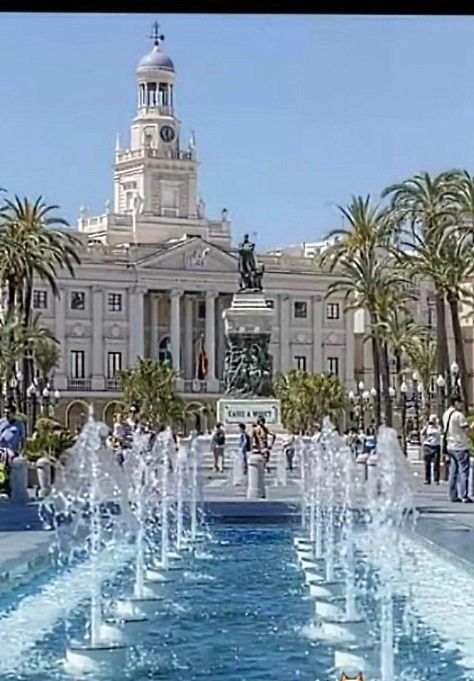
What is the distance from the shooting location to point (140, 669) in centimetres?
561

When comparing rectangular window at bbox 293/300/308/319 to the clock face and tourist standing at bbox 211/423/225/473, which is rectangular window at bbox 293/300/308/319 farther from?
tourist standing at bbox 211/423/225/473

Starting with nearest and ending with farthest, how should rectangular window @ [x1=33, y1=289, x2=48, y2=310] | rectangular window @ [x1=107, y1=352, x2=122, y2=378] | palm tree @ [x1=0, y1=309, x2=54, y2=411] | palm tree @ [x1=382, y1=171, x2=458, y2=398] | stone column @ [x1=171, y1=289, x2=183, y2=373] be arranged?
1. palm tree @ [x1=382, y1=171, x2=458, y2=398]
2. palm tree @ [x1=0, y1=309, x2=54, y2=411]
3. rectangular window @ [x1=33, y1=289, x2=48, y2=310]
4. rectangular window @ [x1=107, y1=352, x2=122, y2=378]
5. stone column @ [x1=171, y1=289, x2=183, y2=373]

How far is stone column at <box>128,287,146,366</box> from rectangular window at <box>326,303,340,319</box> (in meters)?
5.31

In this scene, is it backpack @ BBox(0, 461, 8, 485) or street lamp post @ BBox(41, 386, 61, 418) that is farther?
street lamp post @ BBox(41, 386, 61, 418)

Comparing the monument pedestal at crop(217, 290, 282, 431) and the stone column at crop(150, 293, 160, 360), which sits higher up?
the stone column at crop(150, 293, 160, 360)

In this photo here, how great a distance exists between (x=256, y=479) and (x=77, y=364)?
22062 millimetres

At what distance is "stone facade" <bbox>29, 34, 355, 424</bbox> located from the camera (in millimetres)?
35625

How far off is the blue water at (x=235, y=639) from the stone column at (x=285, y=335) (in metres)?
26.1

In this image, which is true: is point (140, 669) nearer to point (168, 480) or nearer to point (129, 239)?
point (168, 480)

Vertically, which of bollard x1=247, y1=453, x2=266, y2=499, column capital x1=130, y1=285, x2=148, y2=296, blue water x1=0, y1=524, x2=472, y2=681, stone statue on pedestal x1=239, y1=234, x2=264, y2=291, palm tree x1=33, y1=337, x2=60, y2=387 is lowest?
blue water x1=0, y1=524, x2=472, y2=681

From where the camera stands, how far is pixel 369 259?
26250mm

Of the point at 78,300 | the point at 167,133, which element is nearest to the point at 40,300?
the point at 78,300

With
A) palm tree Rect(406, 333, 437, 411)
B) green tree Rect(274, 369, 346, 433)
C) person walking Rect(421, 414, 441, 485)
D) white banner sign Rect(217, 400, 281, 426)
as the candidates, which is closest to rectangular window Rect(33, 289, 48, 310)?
green tree Rect(274, 369, 346, 433)

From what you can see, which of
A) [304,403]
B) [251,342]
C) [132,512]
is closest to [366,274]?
[251,342]
